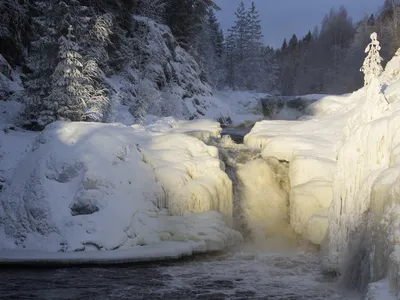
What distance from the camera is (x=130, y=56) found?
86.2ft

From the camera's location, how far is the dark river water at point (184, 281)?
27.8 feet

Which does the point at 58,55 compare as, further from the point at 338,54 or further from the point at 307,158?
the point at 338,54

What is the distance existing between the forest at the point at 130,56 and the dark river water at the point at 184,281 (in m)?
7.90

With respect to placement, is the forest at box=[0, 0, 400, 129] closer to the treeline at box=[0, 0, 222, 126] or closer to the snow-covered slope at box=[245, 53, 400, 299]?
the treeline at box=[0, 0, 222, 126]

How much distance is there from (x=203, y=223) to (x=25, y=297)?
504 centimetres

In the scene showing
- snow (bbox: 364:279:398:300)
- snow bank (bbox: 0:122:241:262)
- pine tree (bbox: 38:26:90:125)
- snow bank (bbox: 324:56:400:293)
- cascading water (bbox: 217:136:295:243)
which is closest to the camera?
snow (bbox: 364:279:398:300)

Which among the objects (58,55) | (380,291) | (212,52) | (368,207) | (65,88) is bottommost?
(380,291)

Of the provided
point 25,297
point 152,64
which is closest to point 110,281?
point 25,297

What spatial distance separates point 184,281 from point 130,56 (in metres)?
19.3

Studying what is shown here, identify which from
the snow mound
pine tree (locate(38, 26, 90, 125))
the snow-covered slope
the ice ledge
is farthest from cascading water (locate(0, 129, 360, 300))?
pine tree (locate(38, 26, 90, 125))

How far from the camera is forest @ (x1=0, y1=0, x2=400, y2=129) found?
54.0ft

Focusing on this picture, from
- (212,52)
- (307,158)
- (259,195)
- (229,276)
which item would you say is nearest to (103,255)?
(229,276)

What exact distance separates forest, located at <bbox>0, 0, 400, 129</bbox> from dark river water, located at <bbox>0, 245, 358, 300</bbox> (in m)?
7.90

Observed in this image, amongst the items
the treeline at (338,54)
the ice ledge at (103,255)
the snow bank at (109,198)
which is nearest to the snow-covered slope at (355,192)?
the snow bank at (109,198)
